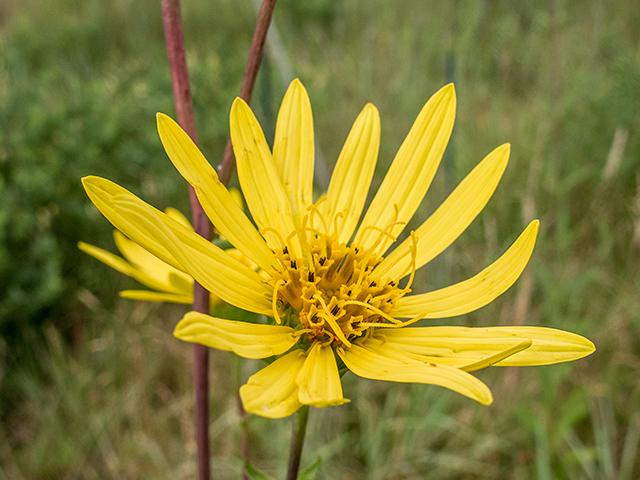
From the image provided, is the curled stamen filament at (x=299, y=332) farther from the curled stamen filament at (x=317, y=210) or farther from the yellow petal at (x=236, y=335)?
the curled stamen filament at (x=317, y=210)

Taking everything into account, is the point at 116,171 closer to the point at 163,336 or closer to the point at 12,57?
the point at 163,336

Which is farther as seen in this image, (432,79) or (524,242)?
(432,79)

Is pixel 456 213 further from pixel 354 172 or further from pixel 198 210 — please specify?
pixel 198 210

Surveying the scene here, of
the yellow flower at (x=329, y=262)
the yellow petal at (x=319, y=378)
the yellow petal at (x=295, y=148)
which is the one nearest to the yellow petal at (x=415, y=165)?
the yellow flower at (x=329, y=262)

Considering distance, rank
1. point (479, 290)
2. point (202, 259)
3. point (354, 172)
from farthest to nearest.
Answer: point (354, 172)
point (479, 290)
point (202, 259)

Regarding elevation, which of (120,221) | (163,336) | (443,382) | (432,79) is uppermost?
(432,79)

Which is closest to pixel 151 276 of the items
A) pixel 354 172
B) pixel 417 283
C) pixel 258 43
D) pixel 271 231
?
pixel 271 231

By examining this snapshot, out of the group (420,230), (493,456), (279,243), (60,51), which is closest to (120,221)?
(279,243)
